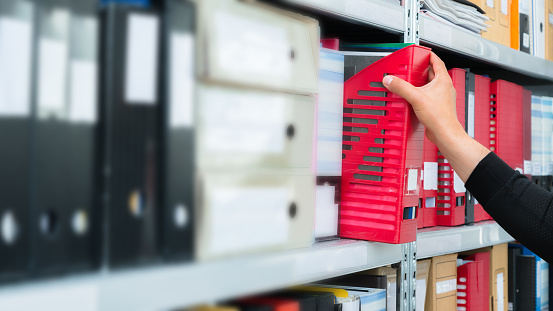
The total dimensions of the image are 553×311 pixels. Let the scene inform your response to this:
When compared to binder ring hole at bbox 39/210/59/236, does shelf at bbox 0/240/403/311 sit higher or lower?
lower

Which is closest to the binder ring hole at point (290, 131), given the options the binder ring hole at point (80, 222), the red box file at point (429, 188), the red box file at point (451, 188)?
the binder ring hole at point (80, 222)

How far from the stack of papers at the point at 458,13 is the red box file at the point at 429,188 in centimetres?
32

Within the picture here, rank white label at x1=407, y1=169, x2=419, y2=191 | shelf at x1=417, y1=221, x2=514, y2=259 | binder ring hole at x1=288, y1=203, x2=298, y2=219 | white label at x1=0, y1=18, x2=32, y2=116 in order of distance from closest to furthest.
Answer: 1. white label at x1=0, y1=18, x2=32, y2=116
2. binder ring hole at x1=288, y1=203, x2=298, y2=219
3. white label at x1=407, y1=169, x2=419, y2=191
4. shelf at x1=417, y1=221, x2=514, y2=259

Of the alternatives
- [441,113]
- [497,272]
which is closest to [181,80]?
[441,113]

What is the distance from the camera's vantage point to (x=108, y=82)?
0.59 metres

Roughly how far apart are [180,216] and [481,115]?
1.15 m

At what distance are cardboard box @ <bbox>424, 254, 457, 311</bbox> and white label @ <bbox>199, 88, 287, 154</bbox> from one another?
760mm

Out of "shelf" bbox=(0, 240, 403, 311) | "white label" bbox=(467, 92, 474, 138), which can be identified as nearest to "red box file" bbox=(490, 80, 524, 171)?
"white label" bbox=(467, 92, 474, 138)

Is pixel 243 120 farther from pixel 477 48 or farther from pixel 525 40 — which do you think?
pixel 525 40

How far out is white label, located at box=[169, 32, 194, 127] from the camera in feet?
2.09

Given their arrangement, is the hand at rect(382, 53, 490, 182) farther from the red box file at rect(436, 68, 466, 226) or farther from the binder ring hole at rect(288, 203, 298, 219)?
the binder ring hole at rect(288, 203, 298, 219)

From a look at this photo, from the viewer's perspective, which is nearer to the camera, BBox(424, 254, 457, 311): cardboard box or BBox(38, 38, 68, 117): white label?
BBox(38, 38, 68, 117): white label

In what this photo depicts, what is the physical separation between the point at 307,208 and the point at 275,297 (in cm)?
16

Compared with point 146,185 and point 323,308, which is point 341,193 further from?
point 146,185
